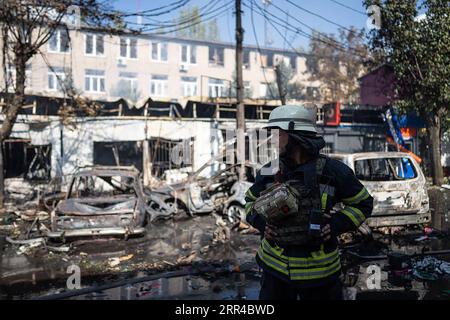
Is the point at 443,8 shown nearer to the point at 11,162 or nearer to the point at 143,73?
the point at 11,162

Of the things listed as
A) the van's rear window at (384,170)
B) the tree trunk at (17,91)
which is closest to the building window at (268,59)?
the tree trunk at (17,91)

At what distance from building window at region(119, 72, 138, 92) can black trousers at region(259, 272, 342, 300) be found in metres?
30.8

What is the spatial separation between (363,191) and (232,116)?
14.9m

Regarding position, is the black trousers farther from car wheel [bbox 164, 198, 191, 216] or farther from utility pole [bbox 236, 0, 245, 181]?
utility pole [bbox 236, 0, 245, 181]

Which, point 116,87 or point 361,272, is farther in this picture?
point 116,87

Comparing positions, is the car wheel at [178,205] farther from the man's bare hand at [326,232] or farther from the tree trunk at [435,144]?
the tree trunk at [435,144]

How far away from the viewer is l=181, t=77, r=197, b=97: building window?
111 ft

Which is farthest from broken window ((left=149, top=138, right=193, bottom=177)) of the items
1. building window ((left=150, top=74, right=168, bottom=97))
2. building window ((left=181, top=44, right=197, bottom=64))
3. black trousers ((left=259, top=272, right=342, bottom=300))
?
building window ((left=181, top=44, right=197, bottom=64))

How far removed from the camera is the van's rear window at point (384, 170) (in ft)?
21.0

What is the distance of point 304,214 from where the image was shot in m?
2.18

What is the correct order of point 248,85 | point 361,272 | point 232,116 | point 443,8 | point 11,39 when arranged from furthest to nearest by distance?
point 248,85, point 232,116, point 443,8, point 11,39, point 361,272

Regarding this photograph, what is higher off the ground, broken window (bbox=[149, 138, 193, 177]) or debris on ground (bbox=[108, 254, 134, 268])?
broken window (bbox=[149, 138, 193, 177])

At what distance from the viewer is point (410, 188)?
6.26m
